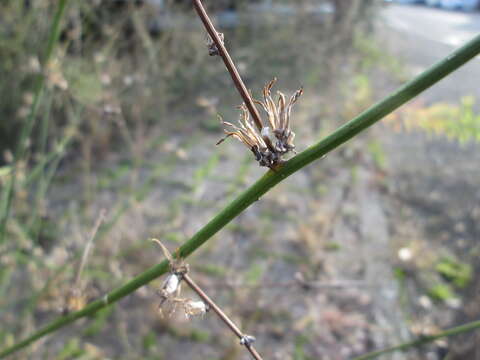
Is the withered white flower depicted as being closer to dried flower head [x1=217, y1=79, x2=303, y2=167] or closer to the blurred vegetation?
dried flower head [x1=217, y1=79, x2=303, y2=167]

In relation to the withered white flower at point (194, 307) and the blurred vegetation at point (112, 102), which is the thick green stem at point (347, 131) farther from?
the blurred vegetation at point (112, 102)

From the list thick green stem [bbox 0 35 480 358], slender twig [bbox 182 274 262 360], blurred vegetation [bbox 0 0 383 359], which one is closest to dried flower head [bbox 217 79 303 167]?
thick green stem [bbox 0 35 480 358]

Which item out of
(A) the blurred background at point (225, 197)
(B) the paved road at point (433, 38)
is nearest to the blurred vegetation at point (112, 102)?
(A) the blurred background at point (225, 197)

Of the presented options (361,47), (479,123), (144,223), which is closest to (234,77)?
(479,123)

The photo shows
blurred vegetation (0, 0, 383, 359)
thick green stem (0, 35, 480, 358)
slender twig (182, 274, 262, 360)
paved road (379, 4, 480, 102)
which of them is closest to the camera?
thick green stem (0, 35, 480, 358)

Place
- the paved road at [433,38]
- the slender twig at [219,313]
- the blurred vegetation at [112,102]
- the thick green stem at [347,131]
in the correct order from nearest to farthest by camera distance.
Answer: the thick green stem at [347,131] < the slender twig at [219,313] < the blurred vegetation at [112,102] < the paved road at [433,38]

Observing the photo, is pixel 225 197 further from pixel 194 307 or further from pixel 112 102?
pixel 194 307
